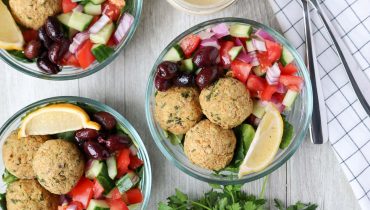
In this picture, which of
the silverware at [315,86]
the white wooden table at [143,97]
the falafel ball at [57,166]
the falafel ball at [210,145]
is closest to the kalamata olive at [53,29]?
the white wooden table at [143,97]

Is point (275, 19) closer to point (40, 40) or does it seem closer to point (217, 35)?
point (217, 35)

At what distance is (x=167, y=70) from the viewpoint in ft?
6.86

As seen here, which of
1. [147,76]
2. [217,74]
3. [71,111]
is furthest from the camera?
[147,76]

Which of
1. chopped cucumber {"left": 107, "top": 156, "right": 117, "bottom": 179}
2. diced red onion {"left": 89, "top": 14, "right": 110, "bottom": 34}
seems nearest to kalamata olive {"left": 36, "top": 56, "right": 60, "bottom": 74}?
diced red onion {"left": 89, "top": 14, "right": 110, "bottom": 34}

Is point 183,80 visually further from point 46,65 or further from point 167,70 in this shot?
point 46,65

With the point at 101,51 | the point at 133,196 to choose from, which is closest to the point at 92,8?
the point at 101,51

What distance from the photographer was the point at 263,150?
2.12 meters

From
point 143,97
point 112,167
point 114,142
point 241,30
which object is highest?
point 241,30

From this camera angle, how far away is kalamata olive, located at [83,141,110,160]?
7.18ft

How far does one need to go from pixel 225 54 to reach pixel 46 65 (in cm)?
76

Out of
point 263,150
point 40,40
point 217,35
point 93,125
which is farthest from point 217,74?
point 40,40

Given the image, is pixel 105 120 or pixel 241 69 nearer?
pixel 241 69

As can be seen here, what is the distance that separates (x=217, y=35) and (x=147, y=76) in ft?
1.38

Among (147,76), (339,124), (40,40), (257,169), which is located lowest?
(257,169)
